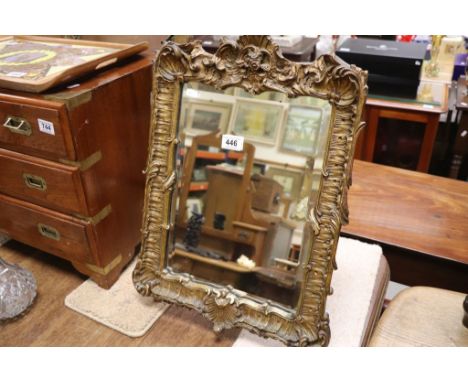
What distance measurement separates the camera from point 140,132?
1.06m

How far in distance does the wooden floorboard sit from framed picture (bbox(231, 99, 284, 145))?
441 millimetres

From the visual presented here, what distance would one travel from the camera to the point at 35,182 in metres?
0.98

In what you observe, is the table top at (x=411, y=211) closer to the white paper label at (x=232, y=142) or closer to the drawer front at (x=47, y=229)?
the white paper label at (x=232, y=142)

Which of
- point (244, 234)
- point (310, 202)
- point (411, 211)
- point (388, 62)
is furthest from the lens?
point (388, 62)

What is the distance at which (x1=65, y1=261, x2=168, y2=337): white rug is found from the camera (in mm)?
970

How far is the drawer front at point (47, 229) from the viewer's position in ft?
3.24

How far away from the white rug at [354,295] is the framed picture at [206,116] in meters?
0.46

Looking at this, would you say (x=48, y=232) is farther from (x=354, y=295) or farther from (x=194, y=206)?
(x=354, y=295)

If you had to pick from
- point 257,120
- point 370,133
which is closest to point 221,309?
point 257,120

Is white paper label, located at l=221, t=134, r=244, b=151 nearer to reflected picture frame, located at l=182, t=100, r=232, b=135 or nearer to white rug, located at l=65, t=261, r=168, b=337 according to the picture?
reflected picture frame, located at l=182, t=100, r=232, b=135

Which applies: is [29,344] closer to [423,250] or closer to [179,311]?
[179,311]

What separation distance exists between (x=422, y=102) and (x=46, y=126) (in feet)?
5.70

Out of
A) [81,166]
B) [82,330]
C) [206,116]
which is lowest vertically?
[82,330]

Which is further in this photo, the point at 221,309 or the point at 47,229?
the point at 47,229
